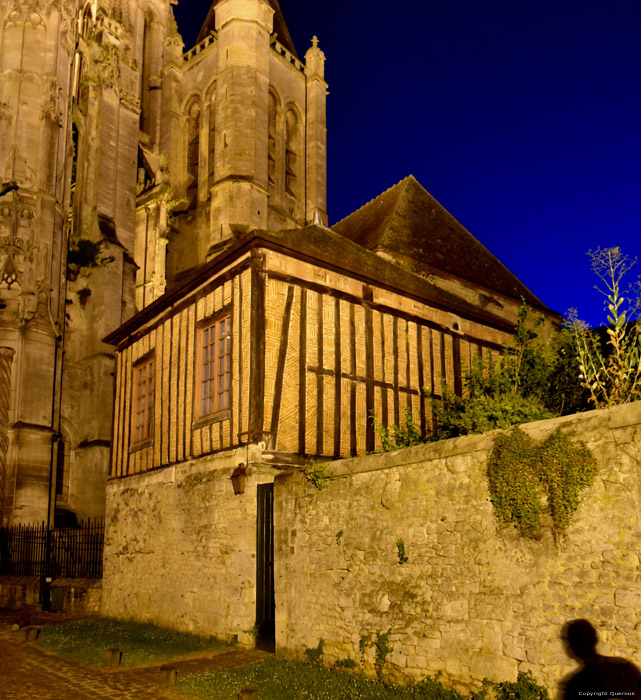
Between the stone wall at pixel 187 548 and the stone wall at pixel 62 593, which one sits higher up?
the stone wall at pixel 187 548

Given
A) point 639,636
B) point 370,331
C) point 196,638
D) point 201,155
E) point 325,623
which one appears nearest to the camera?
point 639,636

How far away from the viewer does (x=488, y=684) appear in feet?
14.7

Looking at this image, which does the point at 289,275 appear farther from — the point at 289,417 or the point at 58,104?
the point at 58,104

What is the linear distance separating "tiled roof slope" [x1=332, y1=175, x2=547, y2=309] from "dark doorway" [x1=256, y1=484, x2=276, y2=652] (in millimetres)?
9696

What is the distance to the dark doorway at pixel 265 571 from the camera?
6.93 meters

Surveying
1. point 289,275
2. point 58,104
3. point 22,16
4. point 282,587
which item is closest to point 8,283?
point 58,104

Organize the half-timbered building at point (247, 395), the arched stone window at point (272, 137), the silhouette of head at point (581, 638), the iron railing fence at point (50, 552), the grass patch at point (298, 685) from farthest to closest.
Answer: the arched stone window at point (272, 137), the iron railing fence at point (50, 552), the half-timbered building at point (247, 395), the grass patch at point (298, 685), the silhouette of head at point (581, 638)

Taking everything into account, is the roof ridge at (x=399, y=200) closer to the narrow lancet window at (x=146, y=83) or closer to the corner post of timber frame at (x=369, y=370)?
the corner post of timber frame at (x=369, y=370)

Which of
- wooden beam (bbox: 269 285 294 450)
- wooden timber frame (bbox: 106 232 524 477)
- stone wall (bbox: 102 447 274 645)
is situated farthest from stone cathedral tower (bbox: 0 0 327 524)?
wooden beam (bbox: 269 285 294 450)

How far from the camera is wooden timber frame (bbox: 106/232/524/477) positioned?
7.96 m

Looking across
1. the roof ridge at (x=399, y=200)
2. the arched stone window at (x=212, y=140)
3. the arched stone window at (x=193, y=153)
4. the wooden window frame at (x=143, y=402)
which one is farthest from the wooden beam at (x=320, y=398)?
the arched stone window at (x=193, y=153)

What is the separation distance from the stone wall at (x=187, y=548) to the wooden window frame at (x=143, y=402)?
2.09 feet

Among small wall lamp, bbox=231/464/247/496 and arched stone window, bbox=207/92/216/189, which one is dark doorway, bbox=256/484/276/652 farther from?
arched stone window, bbox=207/92/216/189

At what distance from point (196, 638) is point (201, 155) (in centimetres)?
2308
